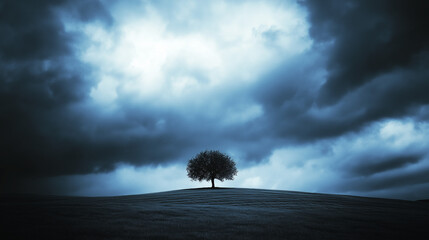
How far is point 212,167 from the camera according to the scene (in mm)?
60625

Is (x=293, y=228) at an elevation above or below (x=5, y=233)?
below

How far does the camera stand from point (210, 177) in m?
61.1

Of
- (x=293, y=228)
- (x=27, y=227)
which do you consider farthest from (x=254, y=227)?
(x=27, y=227)

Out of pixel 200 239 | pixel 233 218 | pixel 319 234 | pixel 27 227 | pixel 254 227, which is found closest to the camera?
pixel 200 239

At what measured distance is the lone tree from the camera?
60.6m

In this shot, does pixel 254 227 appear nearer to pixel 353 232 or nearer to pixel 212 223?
pixel 212 223

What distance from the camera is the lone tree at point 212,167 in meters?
60.6

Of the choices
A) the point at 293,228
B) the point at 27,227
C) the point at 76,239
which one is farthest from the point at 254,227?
the point at 27,227

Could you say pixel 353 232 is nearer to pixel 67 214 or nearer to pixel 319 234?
pixel 319 234

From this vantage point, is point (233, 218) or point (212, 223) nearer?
point (212, 223)

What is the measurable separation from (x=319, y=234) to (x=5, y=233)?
56.8 feet

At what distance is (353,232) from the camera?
15.4 meters

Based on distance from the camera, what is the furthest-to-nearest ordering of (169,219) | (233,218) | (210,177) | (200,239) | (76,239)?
(210,177) → (233,218) → (169,219) → (200,239) → (76,239)

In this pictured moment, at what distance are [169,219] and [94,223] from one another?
4.91m
